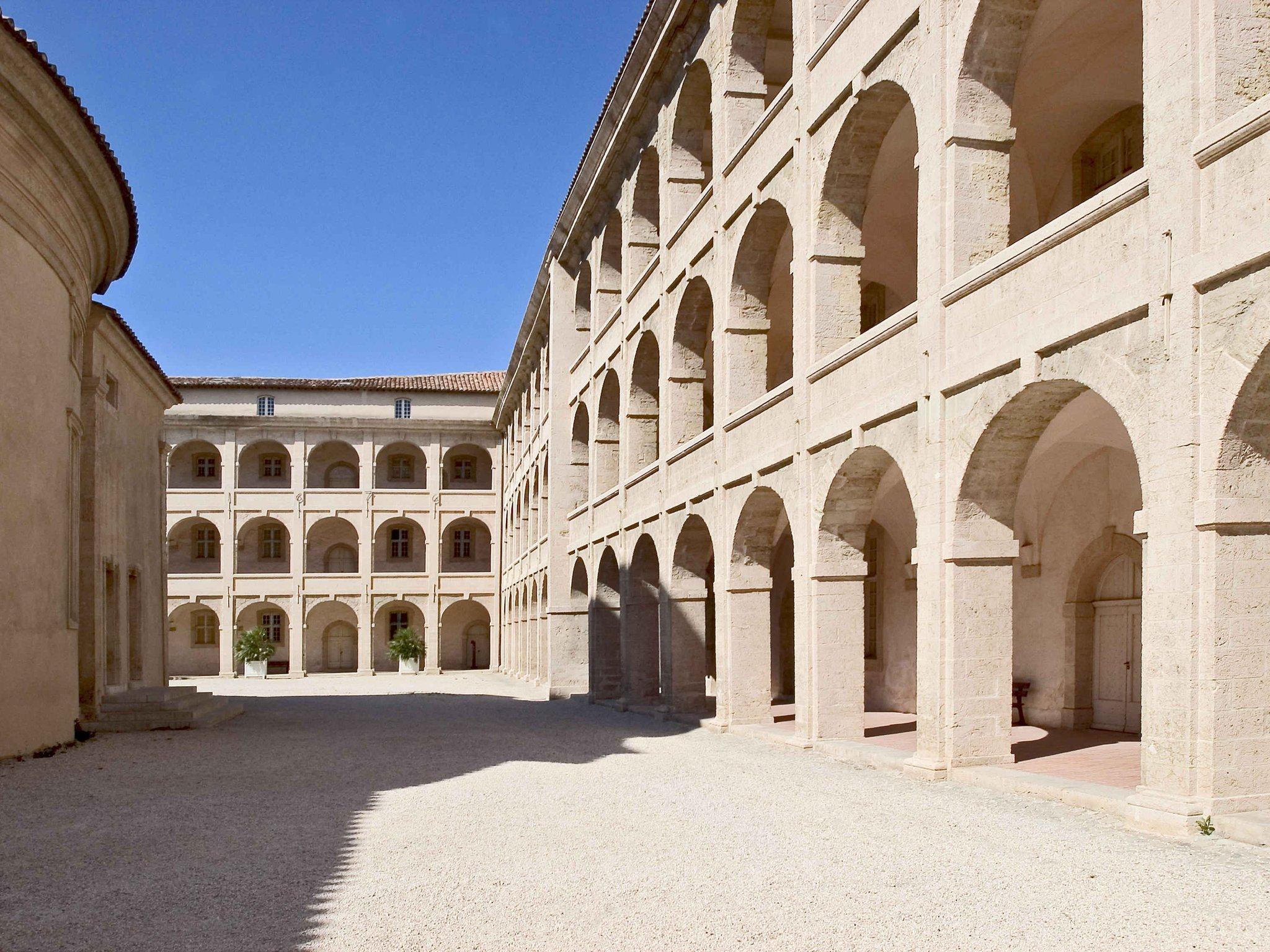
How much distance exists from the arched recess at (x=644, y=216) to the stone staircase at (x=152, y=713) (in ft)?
35.0

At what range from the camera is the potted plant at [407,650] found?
44.6 meters

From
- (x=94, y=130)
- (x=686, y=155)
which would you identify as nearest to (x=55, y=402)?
(x=94, y=130)

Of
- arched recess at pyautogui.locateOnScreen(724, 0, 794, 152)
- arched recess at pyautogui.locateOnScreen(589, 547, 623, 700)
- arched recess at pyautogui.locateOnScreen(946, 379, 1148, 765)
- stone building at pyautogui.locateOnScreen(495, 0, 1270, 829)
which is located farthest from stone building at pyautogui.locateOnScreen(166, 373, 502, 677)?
arched recess at pyautogui.locateOnScreen(946, 379, 1148, 765)

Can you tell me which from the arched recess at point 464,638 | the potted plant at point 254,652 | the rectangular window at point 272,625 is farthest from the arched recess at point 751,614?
the rectangular window at point 272,625

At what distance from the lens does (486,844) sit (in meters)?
7.96

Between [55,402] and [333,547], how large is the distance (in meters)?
34.4

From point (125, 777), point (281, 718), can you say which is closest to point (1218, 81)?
point (125, 777)

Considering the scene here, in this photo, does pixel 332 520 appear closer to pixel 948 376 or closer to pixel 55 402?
pixel 55 402

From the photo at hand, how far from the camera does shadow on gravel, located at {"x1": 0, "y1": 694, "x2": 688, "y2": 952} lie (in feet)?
19.7

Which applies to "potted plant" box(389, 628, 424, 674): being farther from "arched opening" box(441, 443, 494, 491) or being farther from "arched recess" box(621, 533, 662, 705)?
"arched recess" box(621, 533, 662, 705)

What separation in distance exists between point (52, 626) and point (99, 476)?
442 cm

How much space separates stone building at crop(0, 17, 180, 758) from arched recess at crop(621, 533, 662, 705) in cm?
866

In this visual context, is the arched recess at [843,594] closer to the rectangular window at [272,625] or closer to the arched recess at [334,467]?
the arched recess at [334,467]

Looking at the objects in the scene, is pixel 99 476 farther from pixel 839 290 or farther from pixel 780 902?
pixel 780 902
